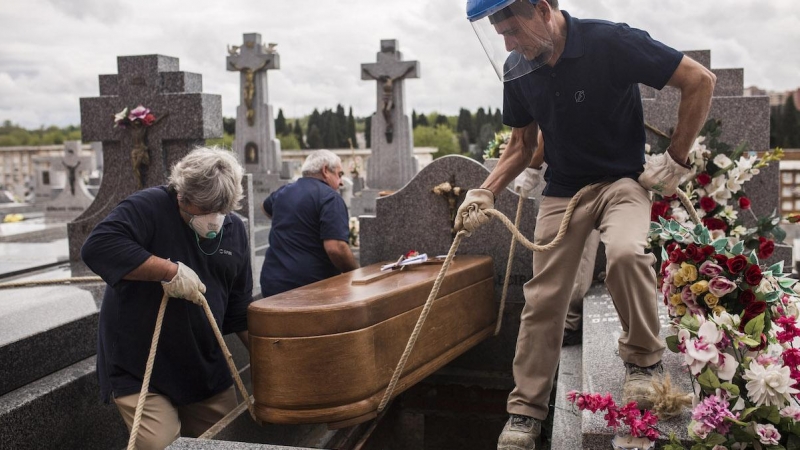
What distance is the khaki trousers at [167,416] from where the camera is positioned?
3426 mm

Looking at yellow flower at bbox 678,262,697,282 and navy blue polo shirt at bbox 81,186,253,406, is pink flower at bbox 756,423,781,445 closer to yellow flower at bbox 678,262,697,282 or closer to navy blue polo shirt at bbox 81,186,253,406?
yellow flower at bbox 678,262,697,282

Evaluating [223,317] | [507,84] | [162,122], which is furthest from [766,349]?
[162,122]

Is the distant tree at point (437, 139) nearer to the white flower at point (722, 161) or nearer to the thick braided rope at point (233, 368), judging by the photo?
the white flower at point (722, 161)

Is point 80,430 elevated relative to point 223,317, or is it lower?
lower

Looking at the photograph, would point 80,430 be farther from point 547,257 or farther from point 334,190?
point 547,257

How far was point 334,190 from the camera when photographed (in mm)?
5293

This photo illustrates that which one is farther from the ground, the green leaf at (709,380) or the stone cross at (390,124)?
the stone cross at (390,124)

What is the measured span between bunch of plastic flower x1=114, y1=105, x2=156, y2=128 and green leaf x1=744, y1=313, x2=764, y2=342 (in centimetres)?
550

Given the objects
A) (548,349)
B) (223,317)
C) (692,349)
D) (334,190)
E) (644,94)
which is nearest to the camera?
(692,349)

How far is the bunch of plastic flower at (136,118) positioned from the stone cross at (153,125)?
0.08 m

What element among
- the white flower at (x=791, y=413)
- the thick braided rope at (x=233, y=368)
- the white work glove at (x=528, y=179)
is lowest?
the thick braided rope at (x=233, y=368)

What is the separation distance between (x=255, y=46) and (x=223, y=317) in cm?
1490

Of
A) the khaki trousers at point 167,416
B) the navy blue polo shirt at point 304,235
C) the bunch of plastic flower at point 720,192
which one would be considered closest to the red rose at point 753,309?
the khaki trousers at point 167,416

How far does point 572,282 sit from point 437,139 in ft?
94.3
